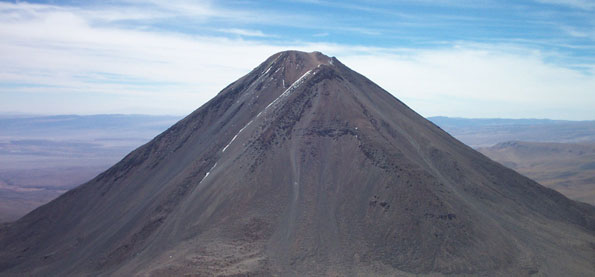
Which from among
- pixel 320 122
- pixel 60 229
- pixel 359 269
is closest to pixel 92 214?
pixel 60 229

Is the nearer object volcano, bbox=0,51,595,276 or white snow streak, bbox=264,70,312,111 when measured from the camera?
volcano, bbox=0,51,595,276

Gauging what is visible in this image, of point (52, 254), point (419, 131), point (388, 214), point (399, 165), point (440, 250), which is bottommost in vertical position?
point (52, 254)

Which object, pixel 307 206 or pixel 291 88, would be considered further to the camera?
pixel 291 88

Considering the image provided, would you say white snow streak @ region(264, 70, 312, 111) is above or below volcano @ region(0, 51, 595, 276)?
above

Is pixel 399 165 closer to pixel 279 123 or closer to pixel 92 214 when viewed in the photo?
pixel 279 123

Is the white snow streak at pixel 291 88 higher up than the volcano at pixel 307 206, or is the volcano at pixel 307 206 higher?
the white snow streak at pixel 291 88

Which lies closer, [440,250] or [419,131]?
[440,250]

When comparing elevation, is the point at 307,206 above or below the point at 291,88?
below

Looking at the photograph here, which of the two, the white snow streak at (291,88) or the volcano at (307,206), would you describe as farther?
the white snow streak at (291,88)
